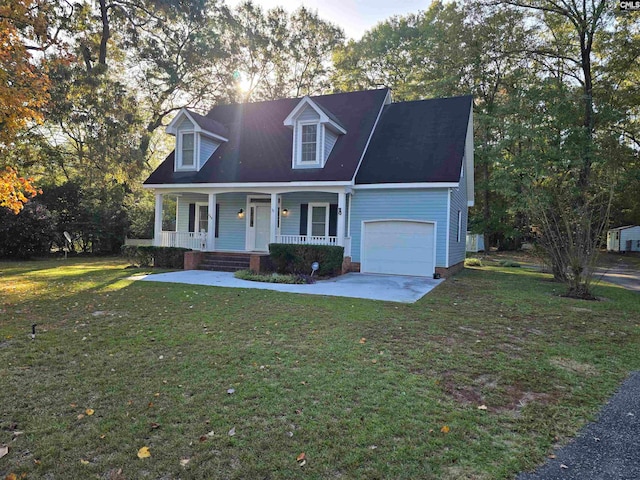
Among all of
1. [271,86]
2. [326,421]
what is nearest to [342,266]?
[326,421]

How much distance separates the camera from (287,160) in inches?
599

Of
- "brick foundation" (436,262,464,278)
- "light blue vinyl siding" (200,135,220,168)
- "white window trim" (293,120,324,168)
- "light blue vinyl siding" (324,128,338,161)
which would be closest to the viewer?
"brick foundation" (436,262,464,278)

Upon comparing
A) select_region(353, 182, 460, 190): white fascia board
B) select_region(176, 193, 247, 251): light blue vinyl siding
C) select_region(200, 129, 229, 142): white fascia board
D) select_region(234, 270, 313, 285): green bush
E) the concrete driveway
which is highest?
select_region(200, 129, 229, 142): white fascia board

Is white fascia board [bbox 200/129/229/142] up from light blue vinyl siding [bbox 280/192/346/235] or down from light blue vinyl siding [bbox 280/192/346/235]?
up

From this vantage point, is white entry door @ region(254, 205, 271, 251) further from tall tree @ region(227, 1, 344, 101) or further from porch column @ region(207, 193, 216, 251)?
tall tree @ region(227, 1, 344, 101)

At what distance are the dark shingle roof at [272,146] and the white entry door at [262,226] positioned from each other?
1.78 meters

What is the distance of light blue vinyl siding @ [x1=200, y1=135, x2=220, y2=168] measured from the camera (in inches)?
645

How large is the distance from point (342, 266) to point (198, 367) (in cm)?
930

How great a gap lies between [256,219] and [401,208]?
20.2 feet

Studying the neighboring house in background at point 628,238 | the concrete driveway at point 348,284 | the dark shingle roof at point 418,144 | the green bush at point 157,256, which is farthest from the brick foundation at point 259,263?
the neighboring house in background at point 628,238

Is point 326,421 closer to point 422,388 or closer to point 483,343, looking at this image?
point 422,388

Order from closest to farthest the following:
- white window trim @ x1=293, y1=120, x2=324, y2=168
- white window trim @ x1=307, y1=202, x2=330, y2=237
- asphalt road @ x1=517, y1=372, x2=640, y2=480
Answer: asphalt road @ x1=517, y1=372, x2=640, y2=480
white window trim @ x1=293, y1=120, x2=324, y2=168
white window trim @ x1=307, y1=202, x2=330, y2=237

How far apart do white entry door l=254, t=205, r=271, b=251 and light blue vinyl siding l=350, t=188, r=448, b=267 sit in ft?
12.6

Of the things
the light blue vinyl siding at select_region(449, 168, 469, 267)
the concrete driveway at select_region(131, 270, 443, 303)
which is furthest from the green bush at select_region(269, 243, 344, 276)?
the light blue vinyl siding at select_region(449, 168, 469, 267)
